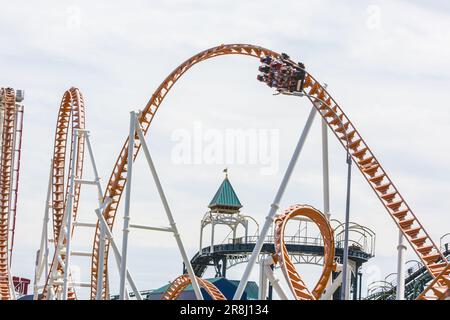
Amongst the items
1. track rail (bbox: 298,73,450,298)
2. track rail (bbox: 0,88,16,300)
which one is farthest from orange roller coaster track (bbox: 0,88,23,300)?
track rail (bbox: 298,73,450,298)

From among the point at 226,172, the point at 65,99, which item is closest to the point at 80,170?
the point at 65,99

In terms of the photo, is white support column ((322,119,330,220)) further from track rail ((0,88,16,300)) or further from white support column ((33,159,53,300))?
track rail ((0,88,16,300))

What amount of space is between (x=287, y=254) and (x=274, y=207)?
3203 mm

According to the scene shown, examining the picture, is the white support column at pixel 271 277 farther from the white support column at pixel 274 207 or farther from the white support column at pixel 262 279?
the white support column at pixel 274 207

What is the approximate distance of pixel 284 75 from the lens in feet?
88.6

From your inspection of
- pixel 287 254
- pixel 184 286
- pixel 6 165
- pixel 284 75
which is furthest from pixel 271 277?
pixel 6 165

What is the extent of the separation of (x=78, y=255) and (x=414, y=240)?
13341mm

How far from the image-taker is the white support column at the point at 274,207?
87.8ft

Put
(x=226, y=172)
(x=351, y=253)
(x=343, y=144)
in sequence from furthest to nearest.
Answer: (x=226, y=172) < (x=351, y=253) < (x=343, y=144)

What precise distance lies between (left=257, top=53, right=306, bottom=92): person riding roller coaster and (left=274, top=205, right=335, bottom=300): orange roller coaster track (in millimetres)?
4295

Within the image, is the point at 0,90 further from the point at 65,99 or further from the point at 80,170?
the point at 80,170

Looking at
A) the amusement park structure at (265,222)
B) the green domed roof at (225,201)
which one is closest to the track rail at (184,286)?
the amusement park structure at (265,222)

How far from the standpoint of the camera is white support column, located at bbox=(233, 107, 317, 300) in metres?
26.8

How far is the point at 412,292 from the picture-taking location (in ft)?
140
